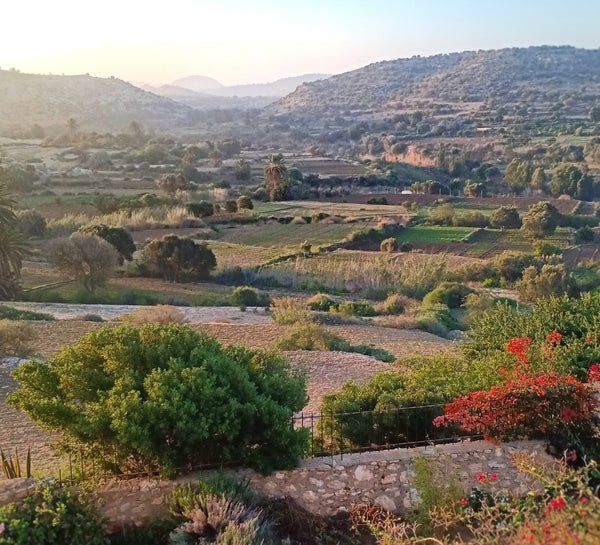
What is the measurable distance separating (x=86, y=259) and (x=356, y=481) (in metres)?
21.0

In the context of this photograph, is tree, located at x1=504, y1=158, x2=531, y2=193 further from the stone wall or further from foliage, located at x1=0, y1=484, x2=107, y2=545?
foliage, located at x1=0, y1=484, x2=107, y2=545

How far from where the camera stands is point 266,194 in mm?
58406

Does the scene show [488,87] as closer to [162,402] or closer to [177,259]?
[177,259]

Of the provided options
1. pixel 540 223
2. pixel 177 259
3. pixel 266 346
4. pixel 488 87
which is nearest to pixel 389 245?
pixel 540 223

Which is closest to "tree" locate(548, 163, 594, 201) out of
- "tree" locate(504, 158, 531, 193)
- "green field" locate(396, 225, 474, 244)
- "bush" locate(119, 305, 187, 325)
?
"tree" locate(504, 158, 531, 193)

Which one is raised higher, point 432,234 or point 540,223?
point 540,223

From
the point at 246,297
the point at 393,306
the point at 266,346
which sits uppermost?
the point at 266,346

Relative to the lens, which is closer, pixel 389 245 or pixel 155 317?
pixel 155 317

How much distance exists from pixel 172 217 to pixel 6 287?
19.5m

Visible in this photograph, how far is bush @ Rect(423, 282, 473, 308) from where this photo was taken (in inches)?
985

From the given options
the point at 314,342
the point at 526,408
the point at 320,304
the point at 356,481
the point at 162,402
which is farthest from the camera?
the point at 320,304

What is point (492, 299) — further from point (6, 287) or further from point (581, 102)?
point (581, 102)

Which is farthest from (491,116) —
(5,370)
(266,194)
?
(5,370)

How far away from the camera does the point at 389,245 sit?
38.1m
